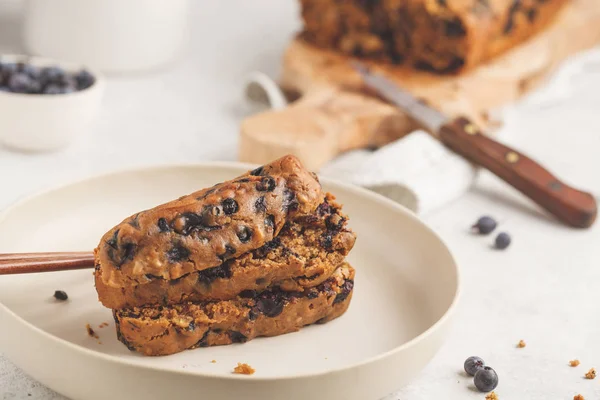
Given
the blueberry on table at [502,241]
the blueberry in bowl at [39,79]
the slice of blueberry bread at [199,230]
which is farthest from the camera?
the blueberry in bowl at [39,79]

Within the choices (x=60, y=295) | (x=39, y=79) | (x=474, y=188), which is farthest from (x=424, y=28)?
(x=60, y=295)

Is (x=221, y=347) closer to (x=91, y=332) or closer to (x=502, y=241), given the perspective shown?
(x=91, y=332)

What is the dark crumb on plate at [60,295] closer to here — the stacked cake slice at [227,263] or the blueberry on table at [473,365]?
the stacked cake slice at [227,263]

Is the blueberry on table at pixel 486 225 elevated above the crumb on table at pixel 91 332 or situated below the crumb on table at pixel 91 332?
below

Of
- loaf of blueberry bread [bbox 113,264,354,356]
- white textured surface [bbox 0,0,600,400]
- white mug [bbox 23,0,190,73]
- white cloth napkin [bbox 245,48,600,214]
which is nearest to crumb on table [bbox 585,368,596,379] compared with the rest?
white textured surface [bbox 0,0,600,400]

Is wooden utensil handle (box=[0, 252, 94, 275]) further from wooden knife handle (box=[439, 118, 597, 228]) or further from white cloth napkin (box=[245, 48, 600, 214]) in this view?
wooden knife handle (box=[439, 118, 597, 228])

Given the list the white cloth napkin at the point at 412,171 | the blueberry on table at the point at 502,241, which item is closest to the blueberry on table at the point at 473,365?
the blueberry on table at the point at 502,241
